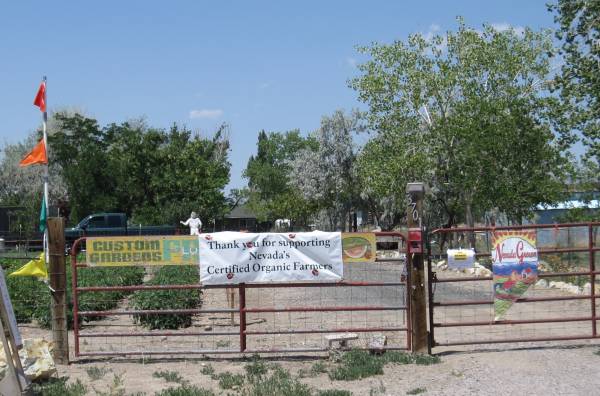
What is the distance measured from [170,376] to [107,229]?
3043cm

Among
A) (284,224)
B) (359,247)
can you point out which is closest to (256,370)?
(359,247)

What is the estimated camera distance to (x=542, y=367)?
9078 millimetres

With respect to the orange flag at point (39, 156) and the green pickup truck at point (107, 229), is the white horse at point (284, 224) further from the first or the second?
the orange flag at point (39, 156)

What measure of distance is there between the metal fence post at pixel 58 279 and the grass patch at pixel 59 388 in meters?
1.18

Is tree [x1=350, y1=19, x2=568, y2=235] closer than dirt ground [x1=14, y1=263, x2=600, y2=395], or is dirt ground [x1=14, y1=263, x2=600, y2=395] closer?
dirt ground [x1=14, y1=263, x2=600, y2=395]

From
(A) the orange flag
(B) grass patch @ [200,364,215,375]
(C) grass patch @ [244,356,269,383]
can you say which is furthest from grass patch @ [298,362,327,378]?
(A) the orange flag

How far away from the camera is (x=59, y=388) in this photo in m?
8.41

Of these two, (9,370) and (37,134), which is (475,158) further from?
(37,134)

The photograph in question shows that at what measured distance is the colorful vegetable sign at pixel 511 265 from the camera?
10297 mm

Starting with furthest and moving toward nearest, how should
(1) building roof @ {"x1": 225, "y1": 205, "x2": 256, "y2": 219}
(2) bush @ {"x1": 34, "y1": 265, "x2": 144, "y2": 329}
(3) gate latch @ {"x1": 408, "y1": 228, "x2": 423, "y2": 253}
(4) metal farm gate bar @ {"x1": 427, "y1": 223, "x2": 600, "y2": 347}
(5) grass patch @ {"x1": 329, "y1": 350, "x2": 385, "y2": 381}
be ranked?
(1) building roof @ {"x1": 225, "y1": 205, "x2": 256, "y2": 219}, (2) bush @ {"x1": 34, "y1": 265, "x2": 144, "y2": 329}, (4) metal farm gate bar @ {"x1": 427, "y1": 223, "x2": 600, "y2": 347}, (3) gate latch @ {"x1": 408, "y1": 228, "x2": 423, "y2": 253}, (5) grass patch @ {"x1": 329, "y1": 350, "x2": 385, "y2": 381}

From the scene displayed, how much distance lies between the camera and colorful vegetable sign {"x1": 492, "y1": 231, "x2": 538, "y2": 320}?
10297 mm

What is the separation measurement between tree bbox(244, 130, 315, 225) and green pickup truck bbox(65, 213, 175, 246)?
2658cm

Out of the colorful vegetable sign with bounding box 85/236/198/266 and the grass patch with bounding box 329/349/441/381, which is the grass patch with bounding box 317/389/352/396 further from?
the colorful vegetable sign with bounding box 85/236/198/266

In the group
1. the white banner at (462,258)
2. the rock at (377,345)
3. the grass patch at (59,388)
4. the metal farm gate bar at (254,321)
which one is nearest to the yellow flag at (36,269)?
the metal farm gate bar at (254,321)
